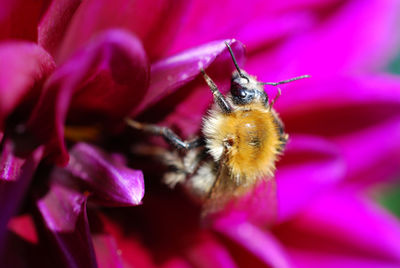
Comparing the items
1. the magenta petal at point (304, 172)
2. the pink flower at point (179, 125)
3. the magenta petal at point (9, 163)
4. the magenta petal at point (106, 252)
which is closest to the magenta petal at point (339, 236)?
the pink flower at point (179, 125)

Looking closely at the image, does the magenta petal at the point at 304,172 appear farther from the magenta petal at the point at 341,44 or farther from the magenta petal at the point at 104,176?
the magenta petal at the point at 104,176

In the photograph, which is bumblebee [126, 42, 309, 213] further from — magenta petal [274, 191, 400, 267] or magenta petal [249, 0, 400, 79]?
magenta petal [274, 191, 400, 267]

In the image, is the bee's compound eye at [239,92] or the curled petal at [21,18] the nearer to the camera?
the curled petal at [21,18]

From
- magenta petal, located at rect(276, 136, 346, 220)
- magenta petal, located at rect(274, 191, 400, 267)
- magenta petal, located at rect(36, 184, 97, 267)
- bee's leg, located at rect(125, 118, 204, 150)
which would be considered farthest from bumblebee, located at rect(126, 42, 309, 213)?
magenta petal, located at rect(274, 191, 400, 267)

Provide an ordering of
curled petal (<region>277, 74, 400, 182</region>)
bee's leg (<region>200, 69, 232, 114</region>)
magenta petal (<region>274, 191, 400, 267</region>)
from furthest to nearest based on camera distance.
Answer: magenta petal (<region>274, 191, 400, 267</region>) → curled petal (<region>277, 74, 400, 182</region>) → bee's leg (<region>200, 69, 232, 114</region>)

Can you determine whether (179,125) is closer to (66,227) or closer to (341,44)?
(66,227)

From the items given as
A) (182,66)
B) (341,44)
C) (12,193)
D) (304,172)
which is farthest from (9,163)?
(341,44)

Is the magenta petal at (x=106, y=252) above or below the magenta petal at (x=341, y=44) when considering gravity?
below
